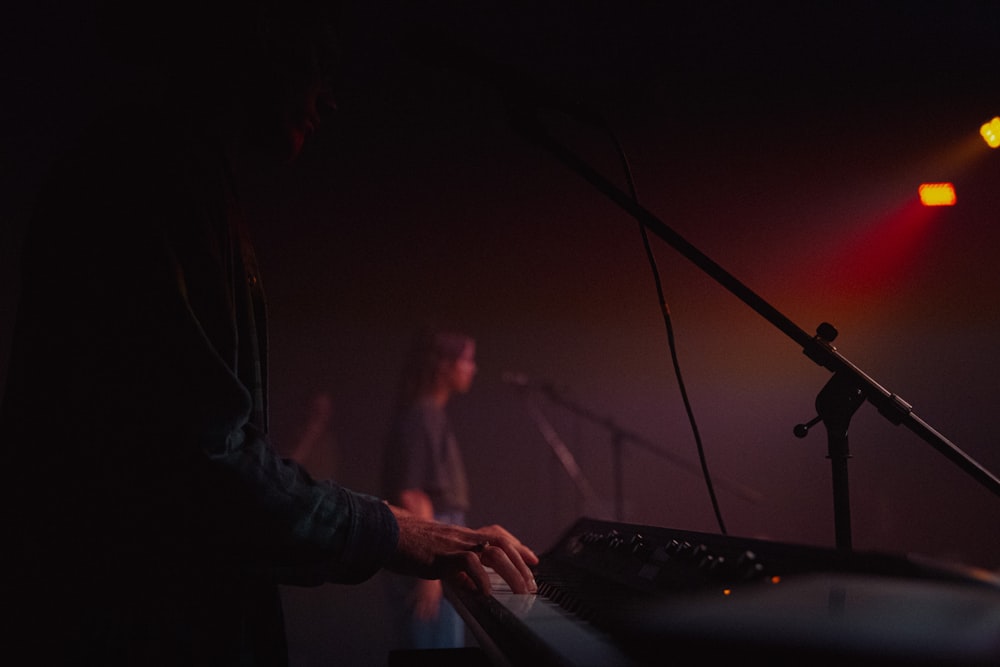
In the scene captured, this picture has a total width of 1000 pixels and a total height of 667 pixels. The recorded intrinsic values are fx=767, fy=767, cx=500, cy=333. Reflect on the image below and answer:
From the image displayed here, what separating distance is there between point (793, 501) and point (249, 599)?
550cm

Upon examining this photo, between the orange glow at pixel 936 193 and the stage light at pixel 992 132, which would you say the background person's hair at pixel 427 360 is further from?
the stage light at pixel 992 132

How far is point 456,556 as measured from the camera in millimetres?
1146

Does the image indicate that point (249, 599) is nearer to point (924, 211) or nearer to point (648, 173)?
point (648, 173)

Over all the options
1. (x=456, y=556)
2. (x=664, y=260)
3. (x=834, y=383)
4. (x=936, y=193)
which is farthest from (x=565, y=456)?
(x=456, y=556)

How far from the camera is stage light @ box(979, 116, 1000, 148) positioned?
476 cm

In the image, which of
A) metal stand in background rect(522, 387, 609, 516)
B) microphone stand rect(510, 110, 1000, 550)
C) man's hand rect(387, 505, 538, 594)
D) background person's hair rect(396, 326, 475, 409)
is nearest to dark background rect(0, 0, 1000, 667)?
metal stand in background rect(522, 387, 609, 516)

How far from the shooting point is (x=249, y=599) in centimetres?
108

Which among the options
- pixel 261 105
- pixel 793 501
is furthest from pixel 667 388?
pixel 261 105

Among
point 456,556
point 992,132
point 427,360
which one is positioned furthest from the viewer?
point 992,132

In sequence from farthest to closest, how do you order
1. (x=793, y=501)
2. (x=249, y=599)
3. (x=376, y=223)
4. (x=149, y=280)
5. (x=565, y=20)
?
(x=793, y=501)
(x=376, y=223)
(x=565, y=20)
(x=249, y=599)
(x=149, y=280)

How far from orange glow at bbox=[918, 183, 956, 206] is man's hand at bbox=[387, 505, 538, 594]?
5013 millimetres

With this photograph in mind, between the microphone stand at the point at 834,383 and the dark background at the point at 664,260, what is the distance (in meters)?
3.22

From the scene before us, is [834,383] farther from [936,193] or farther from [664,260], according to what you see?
[936,193]

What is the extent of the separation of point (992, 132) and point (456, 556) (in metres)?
5.06
